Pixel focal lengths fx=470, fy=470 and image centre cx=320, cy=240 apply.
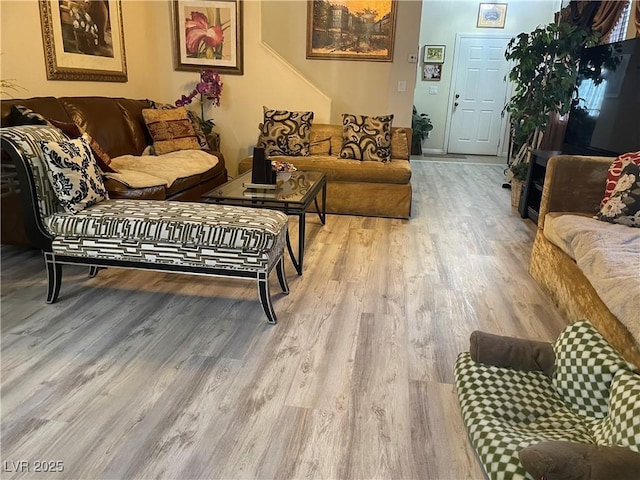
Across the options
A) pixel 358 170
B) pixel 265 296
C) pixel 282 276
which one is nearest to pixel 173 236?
pixel 265 296

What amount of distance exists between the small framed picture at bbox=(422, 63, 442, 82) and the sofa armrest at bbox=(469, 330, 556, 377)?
22.4ft

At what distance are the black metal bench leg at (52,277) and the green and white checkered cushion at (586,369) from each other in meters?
2.31

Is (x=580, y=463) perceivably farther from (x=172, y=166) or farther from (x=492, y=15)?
(x=492, y=15)

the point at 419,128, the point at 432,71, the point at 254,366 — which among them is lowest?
the point at 254,366

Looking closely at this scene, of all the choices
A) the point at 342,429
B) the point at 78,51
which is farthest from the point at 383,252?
the point at 78,51

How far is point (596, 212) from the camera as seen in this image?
276cm

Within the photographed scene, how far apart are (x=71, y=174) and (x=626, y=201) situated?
2.87 m

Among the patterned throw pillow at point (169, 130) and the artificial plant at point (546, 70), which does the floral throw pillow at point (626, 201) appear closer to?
the artificial plant at point (546, 70)

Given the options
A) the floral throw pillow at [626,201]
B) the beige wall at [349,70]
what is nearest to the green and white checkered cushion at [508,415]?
the floral throw pillow at [626,201]

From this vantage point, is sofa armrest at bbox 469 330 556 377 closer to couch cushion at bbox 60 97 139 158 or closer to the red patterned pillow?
the red patterned pillow

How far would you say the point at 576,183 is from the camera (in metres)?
2.81

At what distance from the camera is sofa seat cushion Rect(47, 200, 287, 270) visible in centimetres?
Result: 218

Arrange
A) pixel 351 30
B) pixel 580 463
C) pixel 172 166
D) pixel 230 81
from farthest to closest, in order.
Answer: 1. pixel 351 30
2. pixel 230 81
3. pixel 172 166
4. pixel 580 463

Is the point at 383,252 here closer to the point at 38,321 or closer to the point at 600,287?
the point at 600,287
